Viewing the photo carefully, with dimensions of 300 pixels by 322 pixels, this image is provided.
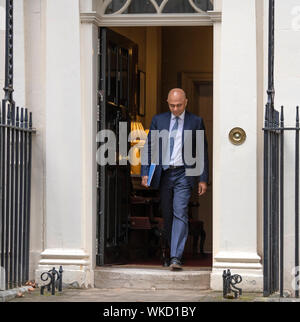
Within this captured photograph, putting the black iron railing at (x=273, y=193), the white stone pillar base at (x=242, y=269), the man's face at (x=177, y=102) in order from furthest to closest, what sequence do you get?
1. the man's face at (x=177, y=102)
2. the white stone pillar base at (x=242, y=269)
3. the black iron railing at (x=273, y=193)

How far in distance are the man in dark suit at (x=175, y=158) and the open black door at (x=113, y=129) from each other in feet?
1.47

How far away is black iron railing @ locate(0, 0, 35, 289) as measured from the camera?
28.5ft

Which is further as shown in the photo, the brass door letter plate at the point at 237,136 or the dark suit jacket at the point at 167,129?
the dark suit jacket at the point at 167,129

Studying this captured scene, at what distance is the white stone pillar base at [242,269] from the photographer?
9.34 m

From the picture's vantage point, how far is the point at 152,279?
32.1ft

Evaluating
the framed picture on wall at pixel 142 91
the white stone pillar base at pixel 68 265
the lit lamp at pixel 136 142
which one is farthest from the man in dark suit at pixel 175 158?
the framed picture on wall at pixel 142 91

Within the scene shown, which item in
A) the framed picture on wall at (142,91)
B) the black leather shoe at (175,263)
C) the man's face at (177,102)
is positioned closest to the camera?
the black leather shoe at (175,263)

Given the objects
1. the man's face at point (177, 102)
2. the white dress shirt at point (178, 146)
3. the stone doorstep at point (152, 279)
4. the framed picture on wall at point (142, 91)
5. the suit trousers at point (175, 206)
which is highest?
the framed picture on wall at point (142, 91)

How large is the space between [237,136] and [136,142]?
2.47 meters

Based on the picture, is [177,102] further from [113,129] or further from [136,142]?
[136,142]

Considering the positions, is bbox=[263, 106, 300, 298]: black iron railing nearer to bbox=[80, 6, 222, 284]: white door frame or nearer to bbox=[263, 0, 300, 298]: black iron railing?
bbox=[263, 0, 300, 298]: black iron railing

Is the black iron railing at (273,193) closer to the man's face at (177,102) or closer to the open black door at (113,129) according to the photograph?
the man's face at (177,102)

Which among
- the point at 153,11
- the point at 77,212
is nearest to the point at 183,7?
the point at 153,11

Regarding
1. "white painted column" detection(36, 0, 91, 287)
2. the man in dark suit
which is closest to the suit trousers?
the man in dark suit
